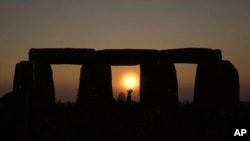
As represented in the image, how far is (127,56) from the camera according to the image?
24.2 meters

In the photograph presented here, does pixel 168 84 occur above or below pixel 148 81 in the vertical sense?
below

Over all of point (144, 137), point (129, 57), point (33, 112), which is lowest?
point (144, 137)

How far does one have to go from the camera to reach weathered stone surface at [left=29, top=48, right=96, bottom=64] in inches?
965

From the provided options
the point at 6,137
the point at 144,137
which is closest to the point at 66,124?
the point at 144,137

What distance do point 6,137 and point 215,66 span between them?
17.8 m

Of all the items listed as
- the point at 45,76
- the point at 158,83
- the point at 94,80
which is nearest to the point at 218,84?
the point at 158,83

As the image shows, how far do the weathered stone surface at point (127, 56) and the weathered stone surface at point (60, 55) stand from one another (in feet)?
2.13

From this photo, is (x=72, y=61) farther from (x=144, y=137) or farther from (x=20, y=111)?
(x=20, y=111)

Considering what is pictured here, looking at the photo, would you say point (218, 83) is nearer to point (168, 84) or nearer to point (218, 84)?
point (218, 84)

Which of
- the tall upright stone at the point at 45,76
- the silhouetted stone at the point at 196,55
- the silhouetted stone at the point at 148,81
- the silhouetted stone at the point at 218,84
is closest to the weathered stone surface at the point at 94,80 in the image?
the tall upright stone at the point at 45,76

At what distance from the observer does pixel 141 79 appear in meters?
24.9

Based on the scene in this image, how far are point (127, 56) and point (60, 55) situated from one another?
10.3 feet

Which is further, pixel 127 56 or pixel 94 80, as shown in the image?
pixel 94 80

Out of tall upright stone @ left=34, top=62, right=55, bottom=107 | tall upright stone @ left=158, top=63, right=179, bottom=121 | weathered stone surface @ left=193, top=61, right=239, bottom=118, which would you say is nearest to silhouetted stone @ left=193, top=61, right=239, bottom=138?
weathered stone surface @ left=193, top=61, right=239, bottom=118
